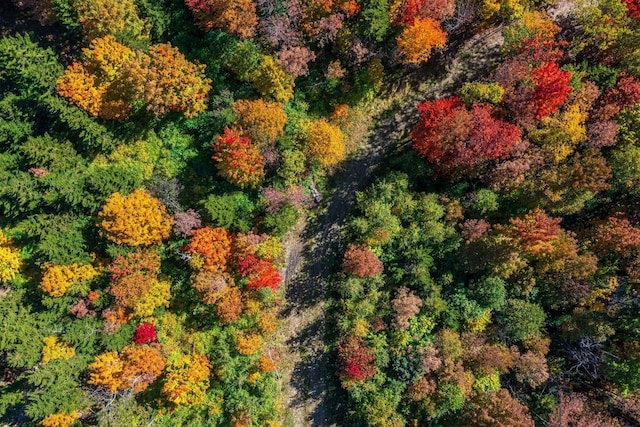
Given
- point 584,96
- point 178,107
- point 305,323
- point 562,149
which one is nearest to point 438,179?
point 562,149

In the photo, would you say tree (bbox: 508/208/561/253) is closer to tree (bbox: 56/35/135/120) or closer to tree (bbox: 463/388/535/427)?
tree (bbox: 463/388/535/427)

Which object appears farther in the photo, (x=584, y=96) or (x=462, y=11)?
(x=462, y=11)

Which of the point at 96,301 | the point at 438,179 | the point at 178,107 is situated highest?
the point at 178,107

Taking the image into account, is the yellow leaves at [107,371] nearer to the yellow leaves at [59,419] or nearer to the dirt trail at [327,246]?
the yellow leaves at [59,419]

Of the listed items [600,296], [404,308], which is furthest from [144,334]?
[600,296]

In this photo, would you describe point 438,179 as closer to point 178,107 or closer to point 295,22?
Answer: point 295,22

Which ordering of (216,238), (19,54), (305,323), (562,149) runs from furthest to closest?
(305,323), (216,238), (562,149), (19,54)

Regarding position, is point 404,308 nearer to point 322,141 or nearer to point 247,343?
point 247,343

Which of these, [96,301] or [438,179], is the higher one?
[438,179]
